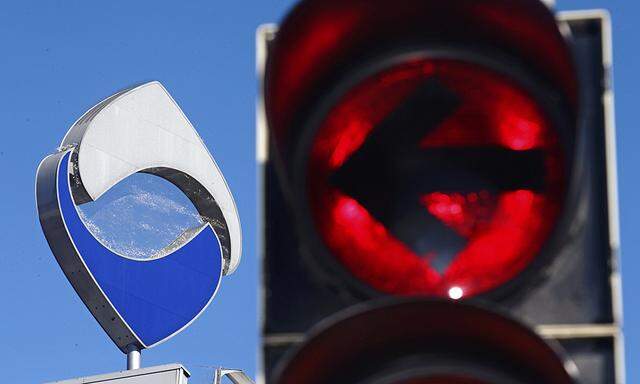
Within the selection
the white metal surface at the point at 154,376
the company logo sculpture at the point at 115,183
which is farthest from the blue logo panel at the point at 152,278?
the white metal surface at the point at 154,376

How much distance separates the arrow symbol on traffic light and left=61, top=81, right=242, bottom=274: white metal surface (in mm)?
16923

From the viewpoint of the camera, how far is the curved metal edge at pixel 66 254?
1858 centimetres

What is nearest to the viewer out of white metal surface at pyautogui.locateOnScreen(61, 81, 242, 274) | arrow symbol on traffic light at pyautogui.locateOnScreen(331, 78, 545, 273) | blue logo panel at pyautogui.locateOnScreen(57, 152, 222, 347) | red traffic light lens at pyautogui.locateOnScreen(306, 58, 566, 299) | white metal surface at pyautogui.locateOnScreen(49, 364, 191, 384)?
red traffic light lens at pyautogui.locateOnScreen(306, 58, 566, 299)

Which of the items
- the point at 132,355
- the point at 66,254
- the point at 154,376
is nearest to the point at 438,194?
the point at 154,376

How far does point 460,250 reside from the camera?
298cm

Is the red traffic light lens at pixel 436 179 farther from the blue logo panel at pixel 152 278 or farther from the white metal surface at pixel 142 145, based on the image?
the white metal surface at pixel 142 145

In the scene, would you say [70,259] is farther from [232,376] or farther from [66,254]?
[232,376]

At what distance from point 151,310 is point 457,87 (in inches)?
697

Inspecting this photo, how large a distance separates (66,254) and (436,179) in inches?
627

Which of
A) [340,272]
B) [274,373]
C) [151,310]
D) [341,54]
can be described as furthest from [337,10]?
[151,310]

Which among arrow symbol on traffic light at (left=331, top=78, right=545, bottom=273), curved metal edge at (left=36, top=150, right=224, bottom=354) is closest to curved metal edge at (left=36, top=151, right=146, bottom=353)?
curved metal edge at (left=36, top=150, right=224, bottom=354)

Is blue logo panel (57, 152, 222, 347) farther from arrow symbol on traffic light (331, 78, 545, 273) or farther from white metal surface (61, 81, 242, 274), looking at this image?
arrow symbol on traffic light (331, 78, 545, 273)

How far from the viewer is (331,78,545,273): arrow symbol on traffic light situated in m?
2.99

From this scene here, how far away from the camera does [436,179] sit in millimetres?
3023
